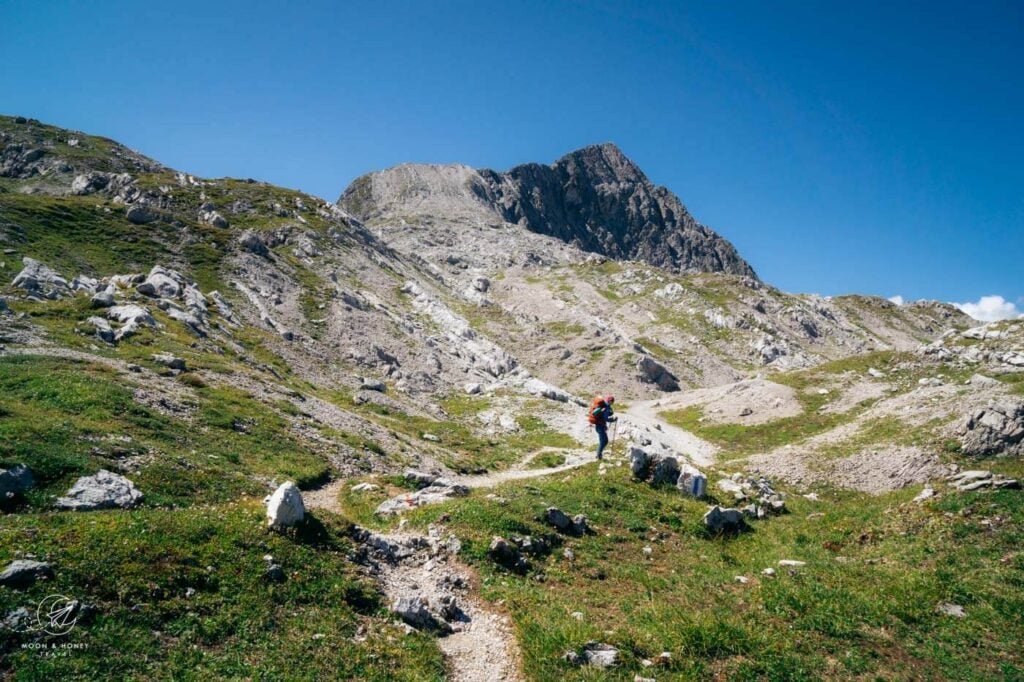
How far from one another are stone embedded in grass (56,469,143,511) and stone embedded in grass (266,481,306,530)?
17.7ft

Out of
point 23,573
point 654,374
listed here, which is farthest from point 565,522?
point 654,374

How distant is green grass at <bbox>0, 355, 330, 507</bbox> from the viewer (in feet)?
62.0

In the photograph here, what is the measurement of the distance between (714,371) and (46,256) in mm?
105140

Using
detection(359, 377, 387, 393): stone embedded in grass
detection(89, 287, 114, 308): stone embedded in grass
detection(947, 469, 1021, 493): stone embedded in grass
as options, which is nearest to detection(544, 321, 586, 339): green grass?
detection(359, 377, 387, 393): stone embedded in grass

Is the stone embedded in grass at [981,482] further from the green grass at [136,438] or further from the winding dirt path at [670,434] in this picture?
the green grass at [136,438]

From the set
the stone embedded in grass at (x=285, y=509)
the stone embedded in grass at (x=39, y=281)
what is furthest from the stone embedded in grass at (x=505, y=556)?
the stone embedded in grass at (x=39, y=281)

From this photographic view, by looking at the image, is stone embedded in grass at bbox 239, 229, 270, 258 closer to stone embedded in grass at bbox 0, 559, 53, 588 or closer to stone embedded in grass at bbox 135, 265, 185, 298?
stone embedded in grass at bbox 135, 265, 185, 298

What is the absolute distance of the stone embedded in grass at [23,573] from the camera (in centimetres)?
1055

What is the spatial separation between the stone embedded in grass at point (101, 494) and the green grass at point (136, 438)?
454 millimetres

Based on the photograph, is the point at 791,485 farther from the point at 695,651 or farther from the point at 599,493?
the point at 695,651

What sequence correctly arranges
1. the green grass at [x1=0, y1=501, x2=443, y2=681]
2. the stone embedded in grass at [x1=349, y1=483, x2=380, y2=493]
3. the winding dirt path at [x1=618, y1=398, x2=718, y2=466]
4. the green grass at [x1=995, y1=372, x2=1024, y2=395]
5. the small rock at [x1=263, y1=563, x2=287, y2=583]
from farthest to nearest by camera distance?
the winding dirt path at [x1=618, y1=398, x2=718, y2=466], the green grass at [x1=995, y1=372, x2=1024, y2=395], the stone embedded in grass at [x1=349, y1=483, x2=380, y2=493], the small rock at [x1=263, y1=563, x2=287, y2=583], the green grass at [x1=0, y1=501, x2=443, y2=681]

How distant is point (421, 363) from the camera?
224 ft

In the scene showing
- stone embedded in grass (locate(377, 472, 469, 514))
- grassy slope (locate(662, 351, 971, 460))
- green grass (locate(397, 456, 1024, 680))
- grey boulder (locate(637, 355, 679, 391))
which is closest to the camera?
green grass (locate(397, 456, 1024, 680))

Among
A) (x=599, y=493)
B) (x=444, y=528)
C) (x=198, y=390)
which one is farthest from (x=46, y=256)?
(x=599, y=493)
